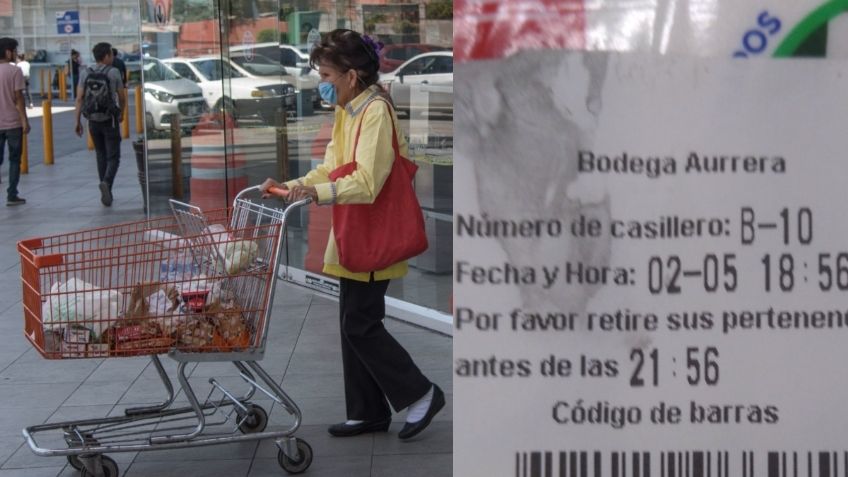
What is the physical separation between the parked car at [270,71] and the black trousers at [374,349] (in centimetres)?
395

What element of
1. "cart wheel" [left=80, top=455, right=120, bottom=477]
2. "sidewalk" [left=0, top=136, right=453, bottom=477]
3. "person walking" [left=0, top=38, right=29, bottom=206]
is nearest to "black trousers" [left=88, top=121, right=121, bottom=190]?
"person walking" [left=0, top=38, right=29, bottom=206]

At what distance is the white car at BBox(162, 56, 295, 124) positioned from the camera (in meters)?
9.55

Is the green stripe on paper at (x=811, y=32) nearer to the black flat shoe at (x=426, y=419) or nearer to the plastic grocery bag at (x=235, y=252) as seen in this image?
the plastic grocery bag at (x=235, y=252)

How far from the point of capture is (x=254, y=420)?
5273 mm

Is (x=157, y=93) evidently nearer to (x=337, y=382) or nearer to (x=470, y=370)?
(x=337, y=382)

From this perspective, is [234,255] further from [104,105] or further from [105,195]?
[105,195]

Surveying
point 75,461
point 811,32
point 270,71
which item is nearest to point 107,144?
point 270,71

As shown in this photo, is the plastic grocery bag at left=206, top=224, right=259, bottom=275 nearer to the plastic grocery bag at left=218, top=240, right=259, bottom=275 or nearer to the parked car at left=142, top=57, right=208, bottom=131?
the plastic grocery bag at left=218, top=240, right=259, bottom=275

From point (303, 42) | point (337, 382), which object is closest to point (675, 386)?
point (337, 382)

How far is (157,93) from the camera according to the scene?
1166 centimetres

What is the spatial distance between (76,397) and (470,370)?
4662 millimetres

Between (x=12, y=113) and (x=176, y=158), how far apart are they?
3.44 metres

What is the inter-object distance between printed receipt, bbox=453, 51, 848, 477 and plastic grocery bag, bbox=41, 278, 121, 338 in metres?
2.81

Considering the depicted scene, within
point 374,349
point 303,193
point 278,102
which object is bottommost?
point 374,349
